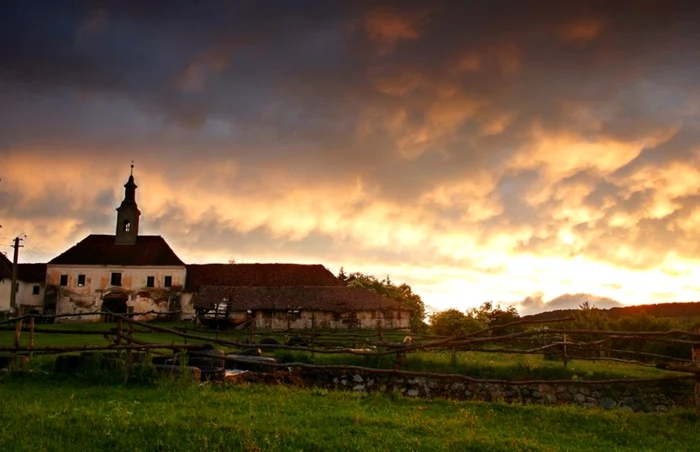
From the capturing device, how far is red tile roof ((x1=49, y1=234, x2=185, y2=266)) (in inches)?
2496

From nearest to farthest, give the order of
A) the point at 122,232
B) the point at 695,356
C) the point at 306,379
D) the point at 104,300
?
the point at 695,356
the point at 306,379
the point at 104,300
the point at 122,232

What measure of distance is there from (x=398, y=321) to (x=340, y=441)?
47.8 m

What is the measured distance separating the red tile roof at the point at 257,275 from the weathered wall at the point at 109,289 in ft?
7.95

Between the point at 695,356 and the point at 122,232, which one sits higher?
the point at 122,232

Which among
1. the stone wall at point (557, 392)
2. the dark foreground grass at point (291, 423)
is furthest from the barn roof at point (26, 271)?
the dark foreground grass at point (291, 423)

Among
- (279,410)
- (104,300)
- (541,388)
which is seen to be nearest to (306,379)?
(541,388)

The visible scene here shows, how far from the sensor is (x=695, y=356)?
9.20 metres

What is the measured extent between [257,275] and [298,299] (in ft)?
44.9

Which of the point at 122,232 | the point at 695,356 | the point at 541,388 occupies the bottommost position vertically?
the point at 541,388

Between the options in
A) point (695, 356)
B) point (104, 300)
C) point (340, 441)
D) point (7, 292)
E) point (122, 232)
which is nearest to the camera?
point (340, 441)

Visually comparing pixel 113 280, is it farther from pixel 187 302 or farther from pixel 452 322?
pixel 452 322

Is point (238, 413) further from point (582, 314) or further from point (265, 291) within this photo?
point (265, 291)

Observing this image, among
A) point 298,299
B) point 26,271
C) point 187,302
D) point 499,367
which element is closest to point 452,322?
point 298,299

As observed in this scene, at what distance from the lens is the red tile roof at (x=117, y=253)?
6341 centimetres
